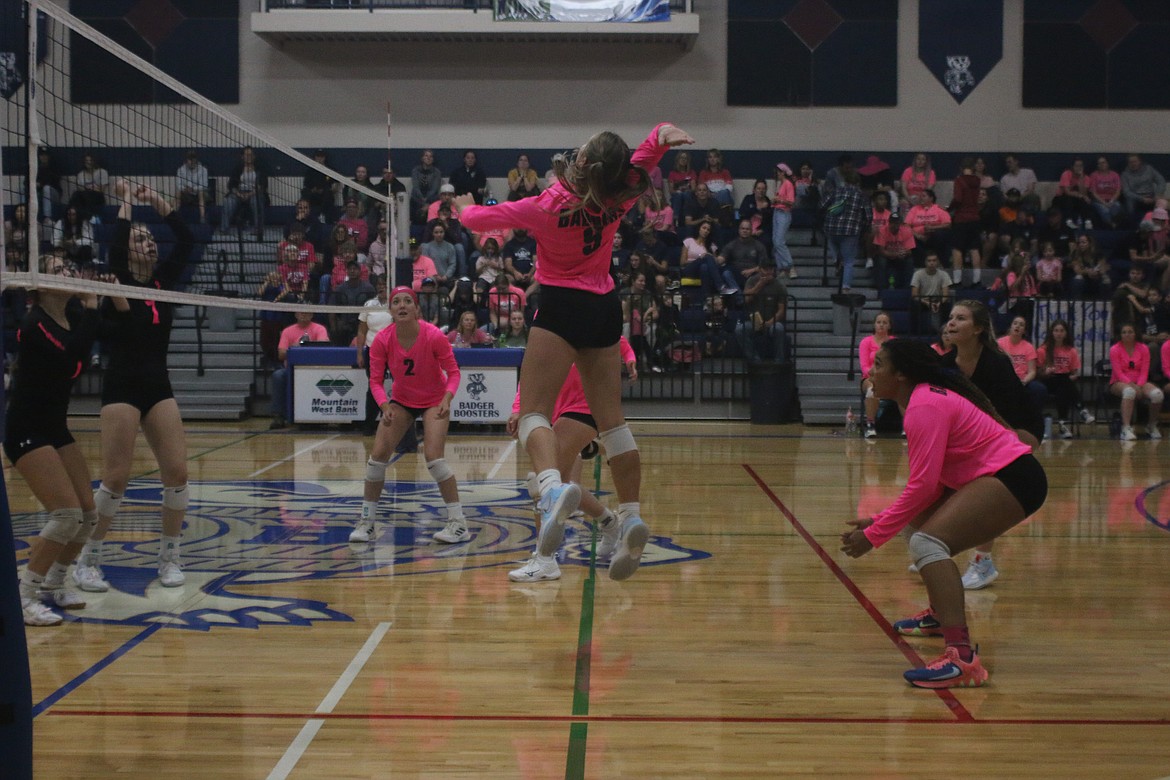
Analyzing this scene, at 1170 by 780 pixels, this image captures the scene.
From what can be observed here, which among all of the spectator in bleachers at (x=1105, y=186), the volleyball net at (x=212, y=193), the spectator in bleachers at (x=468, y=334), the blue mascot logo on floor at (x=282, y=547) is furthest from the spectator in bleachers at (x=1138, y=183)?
the blue mascot logo on floor at (x=282, y=547)

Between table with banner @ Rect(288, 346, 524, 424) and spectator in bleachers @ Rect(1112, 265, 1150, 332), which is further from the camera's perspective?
spectator in bleachers @ Rect(1112, 265, 1150, 332)

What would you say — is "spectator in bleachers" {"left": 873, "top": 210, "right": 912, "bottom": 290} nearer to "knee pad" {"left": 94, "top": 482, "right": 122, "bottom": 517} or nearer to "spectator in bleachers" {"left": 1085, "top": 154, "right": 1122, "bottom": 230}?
"spectator in bleachers" {"left": 1085, "top": 154, "right": 1122, "bottom": 230}

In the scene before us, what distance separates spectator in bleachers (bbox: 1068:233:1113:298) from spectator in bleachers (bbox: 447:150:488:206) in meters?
9.27

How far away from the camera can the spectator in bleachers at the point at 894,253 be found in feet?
58.6

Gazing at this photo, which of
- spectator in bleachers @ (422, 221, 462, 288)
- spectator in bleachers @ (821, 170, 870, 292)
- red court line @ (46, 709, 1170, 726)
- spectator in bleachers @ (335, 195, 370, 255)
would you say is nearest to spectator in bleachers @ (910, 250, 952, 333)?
spectator in bleachers @ (821, 170, 870, 292)

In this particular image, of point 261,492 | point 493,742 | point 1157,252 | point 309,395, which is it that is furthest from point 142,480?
point 1157,252

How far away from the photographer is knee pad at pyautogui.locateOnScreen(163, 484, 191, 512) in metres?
6.58

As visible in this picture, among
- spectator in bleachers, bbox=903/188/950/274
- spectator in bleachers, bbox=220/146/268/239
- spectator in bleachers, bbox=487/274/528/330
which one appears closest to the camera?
spectator in bleachers, bbox=487/274/528/330

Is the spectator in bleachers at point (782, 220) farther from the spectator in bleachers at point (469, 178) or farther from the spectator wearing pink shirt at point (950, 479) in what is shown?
the spectator wearing pink shirt at point (950, 479)

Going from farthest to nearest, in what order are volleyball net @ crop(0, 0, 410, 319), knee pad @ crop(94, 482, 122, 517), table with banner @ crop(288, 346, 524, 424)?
table with banner @ crop(288, 346, 524, 424)
volleyball net @ crop(0, 0, 410, 319)
knee pad @ crop(94, 482, 122, 517)

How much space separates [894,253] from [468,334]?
22.9 feet

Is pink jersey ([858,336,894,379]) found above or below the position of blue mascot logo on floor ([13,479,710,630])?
above

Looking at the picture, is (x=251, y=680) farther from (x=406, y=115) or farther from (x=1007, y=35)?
(x=1007, y=35)

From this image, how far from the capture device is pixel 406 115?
68.7 feet
